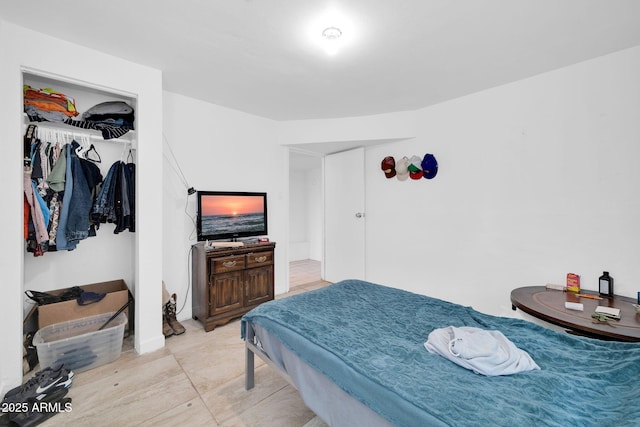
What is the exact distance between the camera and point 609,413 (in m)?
0.93

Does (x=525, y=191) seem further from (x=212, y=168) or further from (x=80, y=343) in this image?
(x=80, y=343)

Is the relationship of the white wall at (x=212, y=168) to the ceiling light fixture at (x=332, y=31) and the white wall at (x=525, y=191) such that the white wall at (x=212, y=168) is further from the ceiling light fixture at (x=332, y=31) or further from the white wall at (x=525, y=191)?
the ceiling light fixture at (x=332, y=31)

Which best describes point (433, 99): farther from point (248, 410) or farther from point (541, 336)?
point (248, 410)

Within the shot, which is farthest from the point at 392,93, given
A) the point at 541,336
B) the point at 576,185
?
the point at 541,336

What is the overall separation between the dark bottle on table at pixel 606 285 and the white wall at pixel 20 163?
12.5 feet

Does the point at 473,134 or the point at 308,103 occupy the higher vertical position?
the point at 308,103

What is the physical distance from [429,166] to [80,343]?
12.5 ft

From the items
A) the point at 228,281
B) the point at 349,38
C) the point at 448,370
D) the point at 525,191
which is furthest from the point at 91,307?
the point at 525,191

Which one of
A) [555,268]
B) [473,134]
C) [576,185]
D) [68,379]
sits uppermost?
[473,134]

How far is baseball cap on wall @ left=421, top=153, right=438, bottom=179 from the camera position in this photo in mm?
3338

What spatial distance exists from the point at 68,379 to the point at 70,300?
2.07ft

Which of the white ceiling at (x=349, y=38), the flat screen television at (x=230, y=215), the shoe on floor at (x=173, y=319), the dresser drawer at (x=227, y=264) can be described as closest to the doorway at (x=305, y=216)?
the flat screen television at (x=230, y=215)

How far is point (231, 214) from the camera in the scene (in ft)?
10.9

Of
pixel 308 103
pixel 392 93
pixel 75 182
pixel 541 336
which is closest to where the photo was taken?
pixel 541 336
